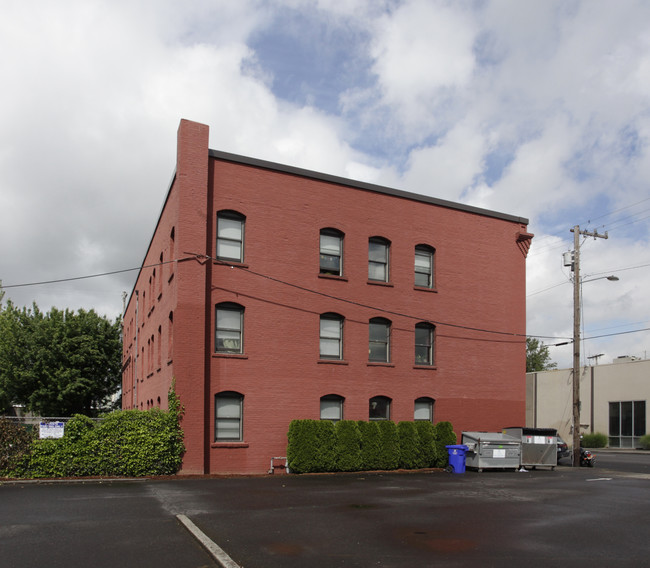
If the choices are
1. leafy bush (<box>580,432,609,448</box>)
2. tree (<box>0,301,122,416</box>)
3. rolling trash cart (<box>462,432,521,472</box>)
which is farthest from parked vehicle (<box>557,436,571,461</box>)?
tree (<box>0,301,122,416</box>)

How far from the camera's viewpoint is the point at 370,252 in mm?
25984

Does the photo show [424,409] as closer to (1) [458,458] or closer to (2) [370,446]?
(1) [458,458]

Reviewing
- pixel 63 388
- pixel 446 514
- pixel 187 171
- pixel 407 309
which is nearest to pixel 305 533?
pixel 446 514

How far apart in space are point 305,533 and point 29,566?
4.16 meters

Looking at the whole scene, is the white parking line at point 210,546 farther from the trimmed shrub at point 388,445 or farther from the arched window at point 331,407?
the trimmed shrub at point 388,445

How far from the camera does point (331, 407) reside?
24.2m

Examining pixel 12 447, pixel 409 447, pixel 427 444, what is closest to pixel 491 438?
pixel 427 444

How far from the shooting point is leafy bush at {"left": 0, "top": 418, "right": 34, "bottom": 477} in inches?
753

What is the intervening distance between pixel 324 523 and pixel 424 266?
16.7m

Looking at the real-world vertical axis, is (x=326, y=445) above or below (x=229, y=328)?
below

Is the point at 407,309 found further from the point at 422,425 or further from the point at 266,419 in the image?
the point at 266,419

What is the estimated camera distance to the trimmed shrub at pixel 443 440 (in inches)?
981

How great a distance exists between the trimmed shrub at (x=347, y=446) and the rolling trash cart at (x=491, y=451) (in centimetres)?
425

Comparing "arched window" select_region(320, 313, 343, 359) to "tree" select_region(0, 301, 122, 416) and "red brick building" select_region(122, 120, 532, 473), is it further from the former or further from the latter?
"tree" select_region(0, 301, 122, 416)
